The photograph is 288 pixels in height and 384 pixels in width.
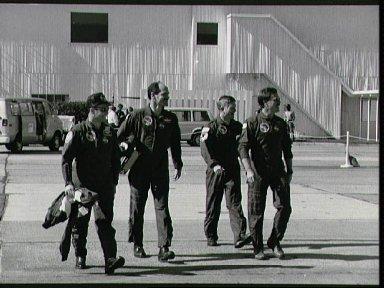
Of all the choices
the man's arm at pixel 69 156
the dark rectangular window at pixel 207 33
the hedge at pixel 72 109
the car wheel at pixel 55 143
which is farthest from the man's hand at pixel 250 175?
the dark rectangular window at pixel 207 33

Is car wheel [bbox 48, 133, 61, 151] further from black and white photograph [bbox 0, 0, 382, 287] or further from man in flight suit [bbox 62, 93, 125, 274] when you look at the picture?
man in flight suit [bbox 62, 93, 125, 274]

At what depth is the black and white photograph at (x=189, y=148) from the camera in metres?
8.26

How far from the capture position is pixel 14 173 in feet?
62.8

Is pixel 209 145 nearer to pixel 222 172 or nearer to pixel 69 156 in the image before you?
pixel 222 172

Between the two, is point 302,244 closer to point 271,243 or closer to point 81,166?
point 271,243

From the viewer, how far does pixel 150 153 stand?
903 centimetres

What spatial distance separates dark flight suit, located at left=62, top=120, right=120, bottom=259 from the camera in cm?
814

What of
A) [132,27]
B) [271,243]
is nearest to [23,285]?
[271,243]

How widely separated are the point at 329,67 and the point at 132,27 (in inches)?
391

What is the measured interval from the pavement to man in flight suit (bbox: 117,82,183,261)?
51 cm

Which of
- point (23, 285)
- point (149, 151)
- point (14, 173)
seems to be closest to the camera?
point (23, 285)

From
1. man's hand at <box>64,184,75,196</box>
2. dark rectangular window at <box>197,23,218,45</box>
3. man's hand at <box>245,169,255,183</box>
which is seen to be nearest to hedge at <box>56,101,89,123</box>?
dark rectangular window at <box>197,23,218,45</box>

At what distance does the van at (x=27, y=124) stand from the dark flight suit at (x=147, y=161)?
55.8ft

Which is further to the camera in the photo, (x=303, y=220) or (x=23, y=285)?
(x=303, y=220)
